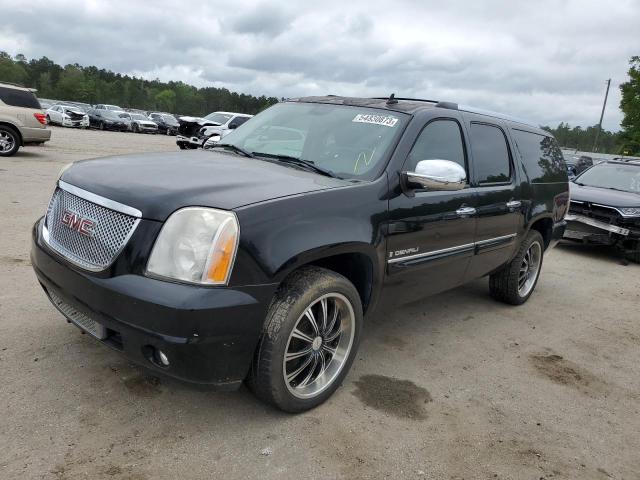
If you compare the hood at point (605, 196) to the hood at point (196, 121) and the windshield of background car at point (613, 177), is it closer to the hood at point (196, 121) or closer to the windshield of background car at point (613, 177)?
the windshield of background car at point (613, 177)

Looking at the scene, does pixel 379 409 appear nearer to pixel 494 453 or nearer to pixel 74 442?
pixel 494 453

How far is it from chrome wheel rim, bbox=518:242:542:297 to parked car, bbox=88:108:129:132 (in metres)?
34.4

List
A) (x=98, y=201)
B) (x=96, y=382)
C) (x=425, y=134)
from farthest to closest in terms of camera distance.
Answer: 1. (x=425, y=134)
2. (x=96, y=382)
3. (x=98, y=201)

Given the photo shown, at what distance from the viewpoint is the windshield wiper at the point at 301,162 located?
3.39m

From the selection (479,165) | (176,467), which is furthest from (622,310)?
(176,467)

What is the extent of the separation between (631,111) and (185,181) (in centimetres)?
3725

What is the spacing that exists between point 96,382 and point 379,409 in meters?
1.68

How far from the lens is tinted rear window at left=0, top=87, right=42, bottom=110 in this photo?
12.2 metres

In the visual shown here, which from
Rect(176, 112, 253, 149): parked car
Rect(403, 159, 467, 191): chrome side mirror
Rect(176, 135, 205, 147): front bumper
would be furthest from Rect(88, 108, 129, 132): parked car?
Rect(403, 159, 467, 191): chrome side mirror

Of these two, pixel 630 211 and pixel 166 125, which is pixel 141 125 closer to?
pixel 166 125

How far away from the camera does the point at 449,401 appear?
3.35m

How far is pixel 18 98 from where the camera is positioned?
41.0 ft

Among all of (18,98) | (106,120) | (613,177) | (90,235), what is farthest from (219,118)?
(90,235)

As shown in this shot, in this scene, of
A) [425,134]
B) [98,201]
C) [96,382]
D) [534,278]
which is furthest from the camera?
[534,278]
